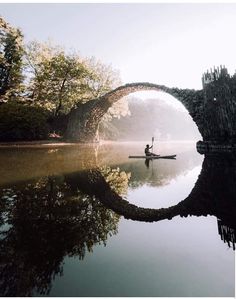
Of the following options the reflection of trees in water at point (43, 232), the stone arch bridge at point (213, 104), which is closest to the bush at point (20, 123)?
the stone arch bridge at point (213, 104)

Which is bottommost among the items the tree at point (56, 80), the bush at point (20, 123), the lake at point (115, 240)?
the lake at point (115, 240)

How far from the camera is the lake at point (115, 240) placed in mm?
4367

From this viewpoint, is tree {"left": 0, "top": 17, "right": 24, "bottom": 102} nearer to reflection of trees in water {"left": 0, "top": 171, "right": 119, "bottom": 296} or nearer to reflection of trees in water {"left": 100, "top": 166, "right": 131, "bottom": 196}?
reflection of trees in water {"left": 100, "top": 166, "right": 131, "bottom": 196}

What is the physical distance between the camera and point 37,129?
131 feet

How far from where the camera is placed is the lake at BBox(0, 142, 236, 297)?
4.37 metres

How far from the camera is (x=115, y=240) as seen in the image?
6.24 meters

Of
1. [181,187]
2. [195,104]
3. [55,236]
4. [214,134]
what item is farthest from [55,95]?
[55,236]

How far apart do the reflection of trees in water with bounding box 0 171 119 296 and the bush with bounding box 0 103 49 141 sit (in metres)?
28.2

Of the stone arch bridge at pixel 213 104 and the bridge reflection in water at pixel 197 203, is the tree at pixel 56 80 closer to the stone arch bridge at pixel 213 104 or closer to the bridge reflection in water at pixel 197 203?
the stone arch bridge at pixel 213 104

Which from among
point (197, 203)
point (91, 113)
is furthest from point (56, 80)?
point (197, 203)

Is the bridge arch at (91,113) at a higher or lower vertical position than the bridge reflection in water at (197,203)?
higher

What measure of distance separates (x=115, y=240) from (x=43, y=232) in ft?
4.71

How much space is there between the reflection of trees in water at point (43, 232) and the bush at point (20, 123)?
2815cm

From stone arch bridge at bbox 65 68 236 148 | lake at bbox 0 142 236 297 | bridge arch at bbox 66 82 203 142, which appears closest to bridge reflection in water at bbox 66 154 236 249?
lake at bbox 0 142 236 297
